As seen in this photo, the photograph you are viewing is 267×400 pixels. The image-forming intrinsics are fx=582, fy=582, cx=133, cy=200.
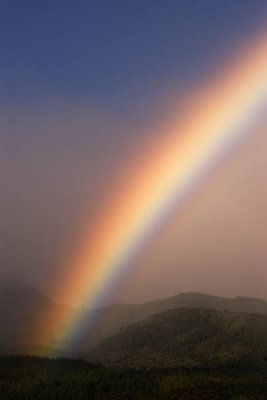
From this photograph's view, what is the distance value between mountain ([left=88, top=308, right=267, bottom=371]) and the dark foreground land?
33.9 meters

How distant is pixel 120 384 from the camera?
7894 centimetres

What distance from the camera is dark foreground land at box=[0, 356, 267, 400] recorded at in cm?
7394

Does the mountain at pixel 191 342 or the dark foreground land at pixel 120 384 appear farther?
the mountain at pixel 191 342

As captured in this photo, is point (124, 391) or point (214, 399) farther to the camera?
point (124, 391)

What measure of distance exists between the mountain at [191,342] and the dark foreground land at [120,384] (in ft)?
111

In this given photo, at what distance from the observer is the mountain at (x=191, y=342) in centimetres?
13462

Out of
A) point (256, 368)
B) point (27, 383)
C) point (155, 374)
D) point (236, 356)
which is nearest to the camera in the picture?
point (27, 383)

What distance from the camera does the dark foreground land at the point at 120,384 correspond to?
73938mm

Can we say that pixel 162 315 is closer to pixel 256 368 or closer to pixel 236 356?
pixel 236 356

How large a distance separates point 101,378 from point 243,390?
66.8 ft

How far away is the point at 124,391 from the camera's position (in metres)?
75.7

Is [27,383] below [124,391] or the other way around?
the other way around

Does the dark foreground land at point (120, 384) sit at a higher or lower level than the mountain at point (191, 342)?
lower

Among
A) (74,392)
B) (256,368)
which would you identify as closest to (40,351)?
(256,368)
